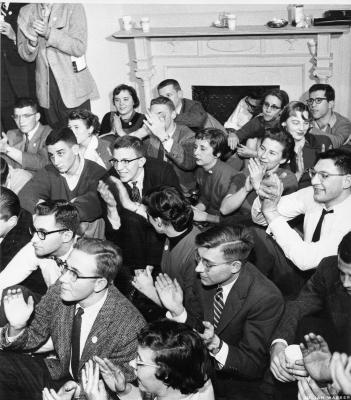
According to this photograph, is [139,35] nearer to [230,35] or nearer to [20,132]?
[230,35]

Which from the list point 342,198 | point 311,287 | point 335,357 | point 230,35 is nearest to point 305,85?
point 230,35

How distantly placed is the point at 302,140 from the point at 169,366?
1.77 metres

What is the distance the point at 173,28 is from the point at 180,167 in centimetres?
139

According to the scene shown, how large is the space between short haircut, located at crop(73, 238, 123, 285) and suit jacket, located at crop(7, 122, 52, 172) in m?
1.39

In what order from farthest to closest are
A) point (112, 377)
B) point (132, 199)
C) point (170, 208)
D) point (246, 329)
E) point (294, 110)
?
1. point (294, 110)
2. point (132, 199)
3. point (170, 208)
4. point (246, 329)
5. point (112, 377)

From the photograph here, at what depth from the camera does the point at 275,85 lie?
4.05m

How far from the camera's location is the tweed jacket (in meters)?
3.51

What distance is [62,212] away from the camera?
2285 mm

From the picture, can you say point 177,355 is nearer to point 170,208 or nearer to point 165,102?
point 170,208

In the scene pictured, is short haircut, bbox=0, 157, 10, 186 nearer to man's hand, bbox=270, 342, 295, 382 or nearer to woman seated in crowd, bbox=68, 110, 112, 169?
woman seated in crowd, bbox=68, 110, 112, 169

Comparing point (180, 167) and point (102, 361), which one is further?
point (180, 167)

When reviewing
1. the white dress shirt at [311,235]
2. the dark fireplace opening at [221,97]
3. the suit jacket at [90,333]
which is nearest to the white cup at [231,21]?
the dark fireplace opening at [221,97]

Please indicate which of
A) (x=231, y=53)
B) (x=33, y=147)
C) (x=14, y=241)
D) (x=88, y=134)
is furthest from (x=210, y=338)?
(x=231, y=53)

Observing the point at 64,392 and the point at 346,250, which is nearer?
the point at 346,250
